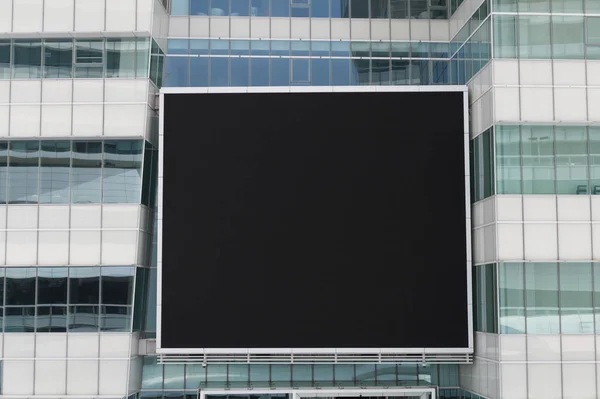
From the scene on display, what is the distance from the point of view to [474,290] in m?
30.6

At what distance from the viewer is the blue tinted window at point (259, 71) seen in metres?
33.7

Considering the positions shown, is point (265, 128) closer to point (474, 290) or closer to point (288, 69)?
point (288, 69)

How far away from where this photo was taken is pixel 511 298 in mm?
27828

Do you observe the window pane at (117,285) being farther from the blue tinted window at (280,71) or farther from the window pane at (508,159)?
the window pane at (508,159)

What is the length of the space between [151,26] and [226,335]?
1189 centimetres

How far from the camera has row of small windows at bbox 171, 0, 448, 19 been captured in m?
34.0

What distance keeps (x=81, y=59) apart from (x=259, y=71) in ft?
22.9

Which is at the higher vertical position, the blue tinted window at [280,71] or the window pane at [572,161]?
the blue tinted window at [280,71]

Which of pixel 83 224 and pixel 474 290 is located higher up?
pixel 83 224

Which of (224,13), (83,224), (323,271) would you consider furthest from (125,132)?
(323,271)

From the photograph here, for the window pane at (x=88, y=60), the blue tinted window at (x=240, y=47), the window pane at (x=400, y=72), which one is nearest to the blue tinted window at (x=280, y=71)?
the blue tinted window at (x=240, y=47)

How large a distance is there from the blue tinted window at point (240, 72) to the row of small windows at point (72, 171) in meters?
5.05

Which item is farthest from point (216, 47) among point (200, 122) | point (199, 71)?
point (200, 122)

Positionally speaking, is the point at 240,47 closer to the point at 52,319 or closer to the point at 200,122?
the point at 200,122
